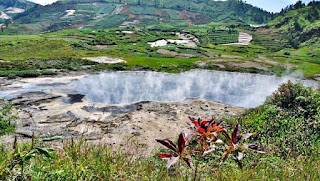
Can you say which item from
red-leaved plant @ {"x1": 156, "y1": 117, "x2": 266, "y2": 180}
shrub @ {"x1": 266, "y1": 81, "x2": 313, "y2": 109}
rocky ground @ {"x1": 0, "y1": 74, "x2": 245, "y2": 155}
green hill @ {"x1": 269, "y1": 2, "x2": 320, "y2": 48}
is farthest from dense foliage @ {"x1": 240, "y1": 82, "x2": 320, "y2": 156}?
green hill @ {"x1": 269, "y1": 2, "x2": 320, "y2": 48}

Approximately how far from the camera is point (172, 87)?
76.7 ft

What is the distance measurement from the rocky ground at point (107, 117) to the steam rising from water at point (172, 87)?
63.9 inches

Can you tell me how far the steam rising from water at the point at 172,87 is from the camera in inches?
764

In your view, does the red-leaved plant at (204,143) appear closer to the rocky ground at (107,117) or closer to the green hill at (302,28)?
the rocky ground at (107,117)

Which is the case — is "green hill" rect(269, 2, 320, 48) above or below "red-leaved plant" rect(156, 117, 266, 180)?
above

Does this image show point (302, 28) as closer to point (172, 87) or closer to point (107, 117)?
point (172, 87)

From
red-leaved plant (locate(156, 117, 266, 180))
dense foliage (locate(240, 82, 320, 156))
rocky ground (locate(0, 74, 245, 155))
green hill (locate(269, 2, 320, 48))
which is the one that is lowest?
rocky ground (locate(0, 74, 245, 155))

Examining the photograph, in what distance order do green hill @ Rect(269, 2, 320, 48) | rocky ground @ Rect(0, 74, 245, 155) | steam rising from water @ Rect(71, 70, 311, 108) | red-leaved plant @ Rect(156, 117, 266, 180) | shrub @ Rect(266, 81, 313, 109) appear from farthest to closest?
green hill @ Rect(269, 2, 320, 48) → steam rising from water @ Rect(71, 70, 311, 108) → rocky ground @ Rect(0, 74, 245, 155) → shrub @ Rect(266, 81, 313, 109) → red-leaved plant @ Rect(156, 117, 266, 180)

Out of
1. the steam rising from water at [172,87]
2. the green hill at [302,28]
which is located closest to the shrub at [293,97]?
the steam rising from water at [172,87]

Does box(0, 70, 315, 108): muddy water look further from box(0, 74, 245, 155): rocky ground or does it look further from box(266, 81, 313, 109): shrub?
box(266, 81, 313, 109): shrub

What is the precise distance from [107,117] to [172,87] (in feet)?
32.7

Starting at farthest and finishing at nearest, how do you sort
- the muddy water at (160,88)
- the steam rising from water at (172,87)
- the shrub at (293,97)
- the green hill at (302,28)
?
the green hill at (302,28) → the steam rising from water at (172,87) → the muddy water at (160,88) → the shrub at (293,97)

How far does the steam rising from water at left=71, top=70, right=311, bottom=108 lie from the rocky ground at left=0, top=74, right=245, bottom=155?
162 cm

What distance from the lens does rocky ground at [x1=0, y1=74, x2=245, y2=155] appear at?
1209cm
